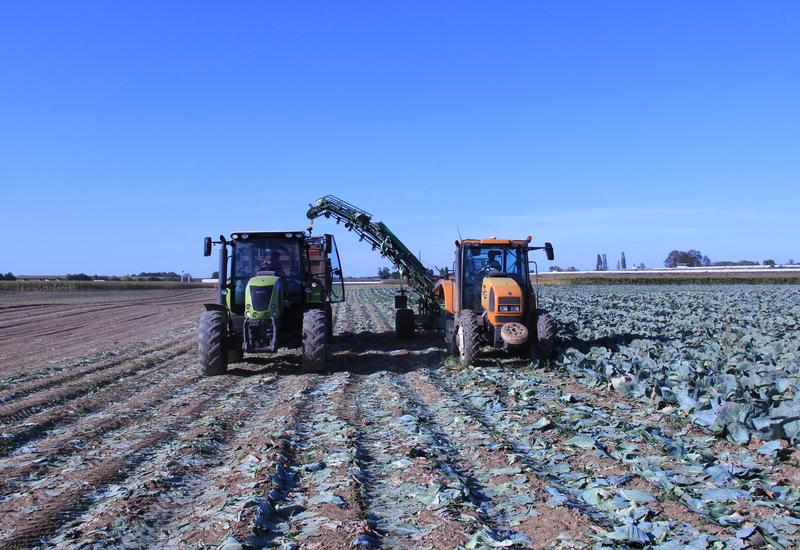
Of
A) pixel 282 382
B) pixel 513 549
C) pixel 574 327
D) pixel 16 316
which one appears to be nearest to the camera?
pixel 513 549

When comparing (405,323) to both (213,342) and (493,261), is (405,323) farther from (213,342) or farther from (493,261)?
(213,342)

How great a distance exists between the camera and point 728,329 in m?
15.9

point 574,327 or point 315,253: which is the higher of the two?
point 315,253

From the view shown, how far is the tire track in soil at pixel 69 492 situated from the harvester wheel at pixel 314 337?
3642 mm

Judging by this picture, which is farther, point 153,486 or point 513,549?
point 153,486

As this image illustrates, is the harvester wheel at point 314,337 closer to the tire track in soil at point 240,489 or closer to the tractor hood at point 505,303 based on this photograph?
the tractor hood at point 505,303

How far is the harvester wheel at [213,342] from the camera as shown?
37.7 feet

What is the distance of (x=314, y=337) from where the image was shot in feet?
38.2

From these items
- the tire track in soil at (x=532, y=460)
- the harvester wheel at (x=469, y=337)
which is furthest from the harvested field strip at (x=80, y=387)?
the harvester wheel at (x=469, y=337)

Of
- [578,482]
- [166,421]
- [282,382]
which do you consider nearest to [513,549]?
[578,482]

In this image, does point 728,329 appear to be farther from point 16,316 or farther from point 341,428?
point 16,316

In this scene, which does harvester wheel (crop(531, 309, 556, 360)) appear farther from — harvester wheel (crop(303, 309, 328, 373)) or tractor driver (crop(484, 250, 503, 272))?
harvester wheel (crop(303, 309, 328, 373))

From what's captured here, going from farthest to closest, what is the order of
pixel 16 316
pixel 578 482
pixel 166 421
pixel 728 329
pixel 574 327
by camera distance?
pixel 16 316
pixel 574 327
pixel 728 329
pixel 166 421
pixel 578 482

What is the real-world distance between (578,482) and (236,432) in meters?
4.05
